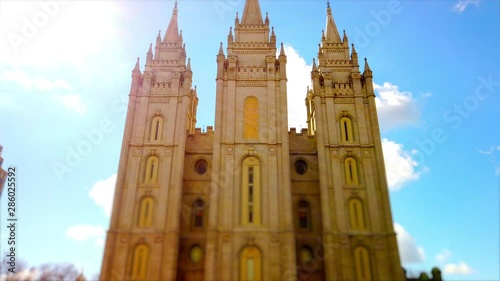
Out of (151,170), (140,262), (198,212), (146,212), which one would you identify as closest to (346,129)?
(198,212)

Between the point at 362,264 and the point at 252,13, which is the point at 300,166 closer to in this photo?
the point at 362,264

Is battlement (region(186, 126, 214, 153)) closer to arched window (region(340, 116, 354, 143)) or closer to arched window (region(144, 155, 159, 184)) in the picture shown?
arched window (region(144, 155, 159, 184))

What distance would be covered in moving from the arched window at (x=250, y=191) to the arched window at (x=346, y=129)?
8.33m

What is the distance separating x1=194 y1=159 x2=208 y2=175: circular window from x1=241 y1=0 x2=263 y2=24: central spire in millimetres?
15999

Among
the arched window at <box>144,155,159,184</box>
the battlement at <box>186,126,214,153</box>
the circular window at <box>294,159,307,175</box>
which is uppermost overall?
the battlement at <box>186,126,214,153</box>

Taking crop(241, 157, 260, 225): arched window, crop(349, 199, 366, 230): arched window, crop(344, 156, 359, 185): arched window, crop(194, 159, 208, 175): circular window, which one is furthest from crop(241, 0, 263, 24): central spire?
crop(349, 199, 366, 230): arched window

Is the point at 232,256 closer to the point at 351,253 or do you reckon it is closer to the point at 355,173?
the point at 351,253

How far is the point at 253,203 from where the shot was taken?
30.9m

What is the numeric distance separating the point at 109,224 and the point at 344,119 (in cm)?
2188

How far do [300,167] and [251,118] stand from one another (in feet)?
20.7

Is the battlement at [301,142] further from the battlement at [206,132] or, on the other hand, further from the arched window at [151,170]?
the arched window at [151,170]

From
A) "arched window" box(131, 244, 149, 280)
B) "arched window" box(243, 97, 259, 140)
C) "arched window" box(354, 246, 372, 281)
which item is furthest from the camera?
"arched window" box(243, 97, 259, 140)

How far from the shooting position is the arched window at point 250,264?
2824 cm

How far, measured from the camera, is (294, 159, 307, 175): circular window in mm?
34750
